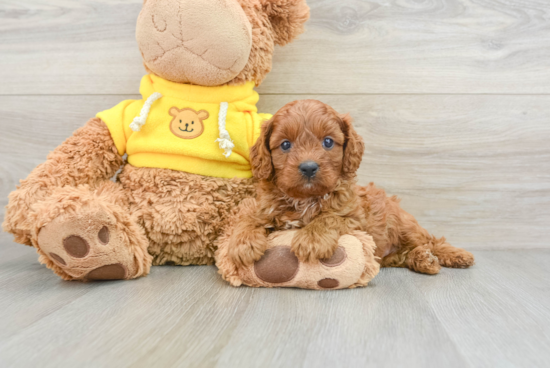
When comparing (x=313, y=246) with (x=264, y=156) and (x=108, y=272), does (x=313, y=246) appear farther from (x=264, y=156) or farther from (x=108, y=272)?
(x=108, y=272)

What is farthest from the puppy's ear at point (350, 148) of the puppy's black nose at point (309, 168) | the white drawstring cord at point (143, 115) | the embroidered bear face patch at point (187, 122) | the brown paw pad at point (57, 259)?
the brown paw pad at point (57, 259)

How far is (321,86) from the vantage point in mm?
1864

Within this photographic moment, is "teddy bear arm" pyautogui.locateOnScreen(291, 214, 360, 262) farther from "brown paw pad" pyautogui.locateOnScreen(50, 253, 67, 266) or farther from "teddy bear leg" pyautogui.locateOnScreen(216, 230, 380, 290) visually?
"brown paw pad" pyautogui.locateOnScreen(50, 253, 67, 266)

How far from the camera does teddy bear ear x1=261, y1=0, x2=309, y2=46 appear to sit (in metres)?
1.53

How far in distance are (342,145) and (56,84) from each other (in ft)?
4.61

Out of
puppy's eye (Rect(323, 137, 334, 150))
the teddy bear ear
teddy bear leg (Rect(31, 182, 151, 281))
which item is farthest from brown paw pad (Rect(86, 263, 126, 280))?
the teddy bear ear

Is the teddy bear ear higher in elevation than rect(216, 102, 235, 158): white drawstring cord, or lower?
higher

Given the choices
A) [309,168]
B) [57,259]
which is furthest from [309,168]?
[57,259]

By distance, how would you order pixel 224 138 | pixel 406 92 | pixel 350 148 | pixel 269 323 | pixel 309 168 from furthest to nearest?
pixel 406 92, pixel 224 138, pixel 350 148, pixel 309 168, pixel 269 323

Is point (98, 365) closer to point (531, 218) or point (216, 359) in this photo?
point (216, 359)

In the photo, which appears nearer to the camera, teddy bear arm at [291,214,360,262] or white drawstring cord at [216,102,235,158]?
teddy bear arm at [291,214,360,262]

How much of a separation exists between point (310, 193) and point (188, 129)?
530 millimetres

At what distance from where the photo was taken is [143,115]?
1467 millimetres

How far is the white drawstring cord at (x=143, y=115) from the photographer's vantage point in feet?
4.78
